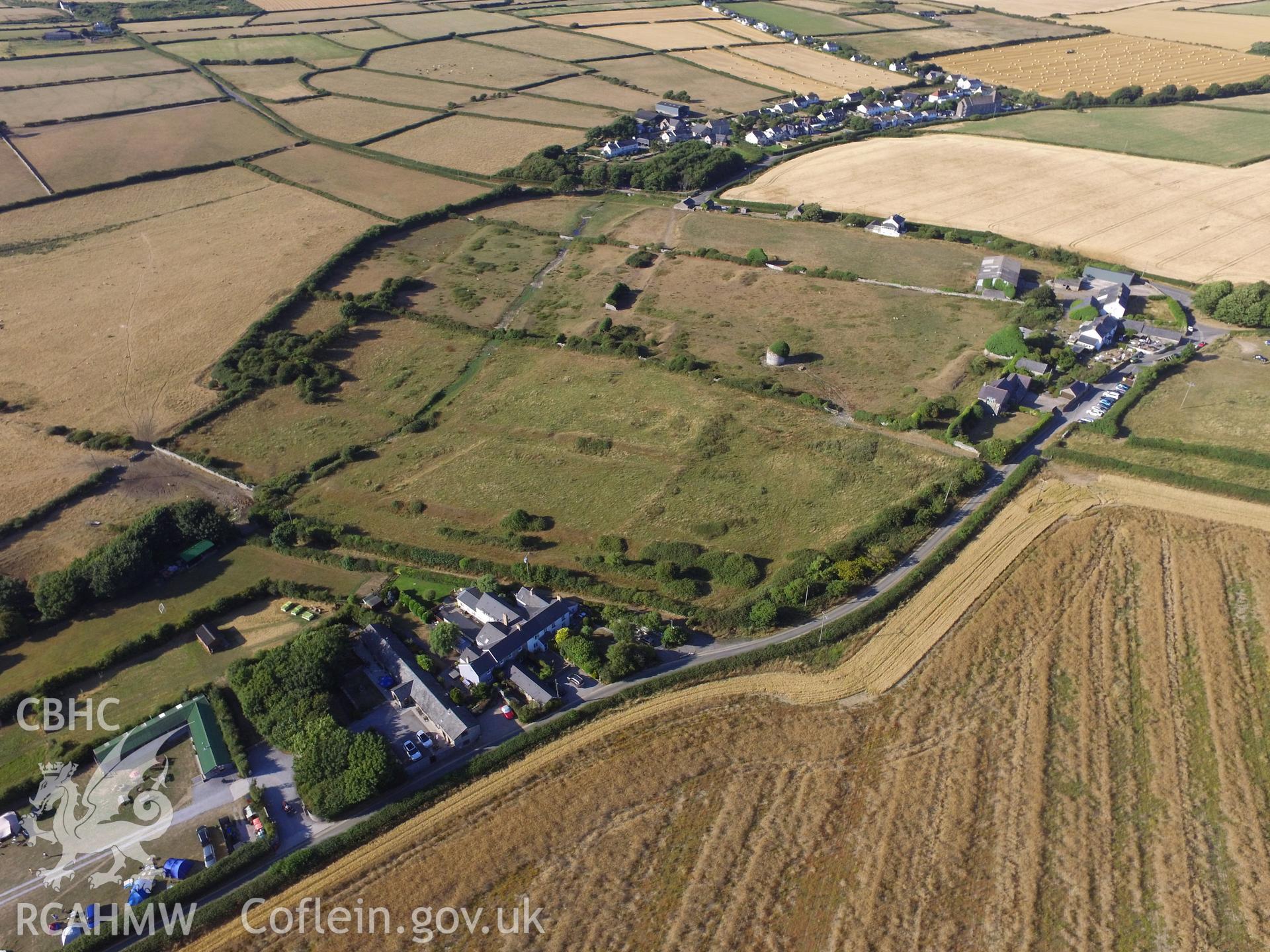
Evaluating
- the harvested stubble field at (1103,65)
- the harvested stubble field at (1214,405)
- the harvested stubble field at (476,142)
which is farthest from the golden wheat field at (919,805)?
the harvested stubble field at (1103,65)

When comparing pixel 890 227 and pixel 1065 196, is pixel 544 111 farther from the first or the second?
pixel 1065 196

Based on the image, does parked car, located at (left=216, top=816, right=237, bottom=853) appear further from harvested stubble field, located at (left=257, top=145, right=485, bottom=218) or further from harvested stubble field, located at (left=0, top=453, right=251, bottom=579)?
harvested stubble field, located at (left=257, top=145, right=485, bottom=218)

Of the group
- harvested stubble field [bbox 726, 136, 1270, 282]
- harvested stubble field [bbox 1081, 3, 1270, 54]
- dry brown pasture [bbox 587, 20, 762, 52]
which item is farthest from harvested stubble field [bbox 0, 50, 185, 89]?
harvested stubble field [bbox 1081, 3, 1270, 54]

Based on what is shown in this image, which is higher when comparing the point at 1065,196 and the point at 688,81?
the point at 688,81

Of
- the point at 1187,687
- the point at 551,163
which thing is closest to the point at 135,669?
the point at 1187,687

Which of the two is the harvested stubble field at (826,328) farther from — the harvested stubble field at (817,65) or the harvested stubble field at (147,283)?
the harvested stubble field at (817,65)

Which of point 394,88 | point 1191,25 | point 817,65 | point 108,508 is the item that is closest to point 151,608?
point 108,508
